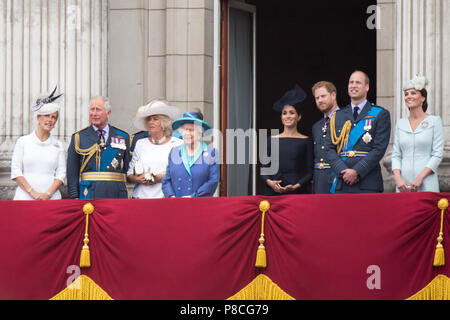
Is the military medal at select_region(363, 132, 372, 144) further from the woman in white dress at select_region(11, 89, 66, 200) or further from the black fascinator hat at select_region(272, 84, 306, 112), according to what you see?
the woman in white dress at select_region(11, 89, 66, 200)

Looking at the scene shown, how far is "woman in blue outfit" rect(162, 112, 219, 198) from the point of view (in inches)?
394

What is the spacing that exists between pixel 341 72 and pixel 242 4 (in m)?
7.75

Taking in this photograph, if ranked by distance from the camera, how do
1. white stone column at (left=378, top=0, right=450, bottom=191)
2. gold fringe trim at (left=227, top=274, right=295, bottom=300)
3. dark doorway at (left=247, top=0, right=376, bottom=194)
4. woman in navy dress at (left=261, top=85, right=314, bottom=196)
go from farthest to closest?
dark doorway at (left=247, top=0, right=376, bottom=194)
white stone column at (left=378, top=0, right=450, bottom=191)
woman in navy dress at (left=261, top=85, right=314, bottom=196)
gold fringe trim at (left=227, top=274, right=295, bottom=300)

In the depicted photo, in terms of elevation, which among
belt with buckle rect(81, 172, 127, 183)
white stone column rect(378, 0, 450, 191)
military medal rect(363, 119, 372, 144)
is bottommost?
belt with buckle rect(81, 172, 127, 183)

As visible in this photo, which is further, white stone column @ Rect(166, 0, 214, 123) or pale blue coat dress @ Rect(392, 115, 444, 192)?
white stone column @ Rect(166, 0, 214, 123)

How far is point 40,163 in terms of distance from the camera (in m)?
10.6

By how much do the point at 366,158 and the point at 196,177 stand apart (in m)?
1.68

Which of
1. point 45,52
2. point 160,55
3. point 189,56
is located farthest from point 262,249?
point 45,52

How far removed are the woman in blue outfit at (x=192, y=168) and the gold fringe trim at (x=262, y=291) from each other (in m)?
1.31

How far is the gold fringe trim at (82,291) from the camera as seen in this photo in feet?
30.6

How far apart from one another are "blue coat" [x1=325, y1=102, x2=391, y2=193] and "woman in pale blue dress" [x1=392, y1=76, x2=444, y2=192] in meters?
0.18

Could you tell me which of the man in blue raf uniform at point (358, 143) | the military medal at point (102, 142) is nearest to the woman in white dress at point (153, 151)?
the military medal at point (102, 142)

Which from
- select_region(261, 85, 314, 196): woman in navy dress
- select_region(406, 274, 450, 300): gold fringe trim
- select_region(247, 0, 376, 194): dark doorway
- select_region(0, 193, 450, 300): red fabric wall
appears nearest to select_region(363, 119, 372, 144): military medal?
select_region(261, 85, 314, 196): woman in navy dress

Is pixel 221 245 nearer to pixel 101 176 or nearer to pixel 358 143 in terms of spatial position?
pixel 358 143
